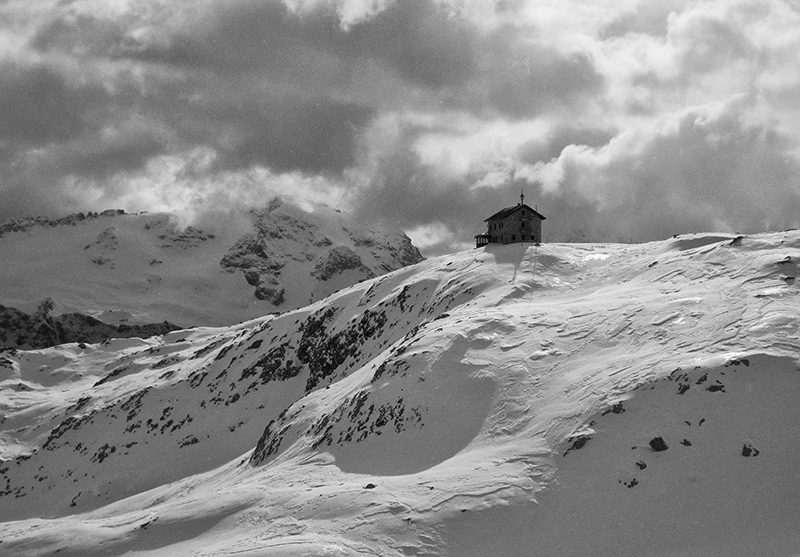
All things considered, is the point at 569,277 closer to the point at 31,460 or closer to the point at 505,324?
the point at 505,324

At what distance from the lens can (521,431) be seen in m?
42.8

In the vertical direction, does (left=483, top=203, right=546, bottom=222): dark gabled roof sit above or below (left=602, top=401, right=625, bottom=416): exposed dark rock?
above

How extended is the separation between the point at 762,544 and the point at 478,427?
17004mm

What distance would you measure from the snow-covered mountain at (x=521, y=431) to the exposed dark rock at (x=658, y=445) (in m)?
0.07

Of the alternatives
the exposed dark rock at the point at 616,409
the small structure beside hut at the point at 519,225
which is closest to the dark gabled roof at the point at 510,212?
the small structure beside hut at the point at 519,225

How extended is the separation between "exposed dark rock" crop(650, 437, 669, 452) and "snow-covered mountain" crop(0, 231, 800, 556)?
69 millimetres

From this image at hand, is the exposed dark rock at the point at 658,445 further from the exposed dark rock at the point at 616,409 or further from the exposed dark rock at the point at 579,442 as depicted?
the exposed dark rock at the point at 579,442

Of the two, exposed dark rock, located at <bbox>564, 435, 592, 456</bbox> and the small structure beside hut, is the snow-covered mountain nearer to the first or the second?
exposed dark rock, located at <bbox>564, 435, 592, 456</bbox>

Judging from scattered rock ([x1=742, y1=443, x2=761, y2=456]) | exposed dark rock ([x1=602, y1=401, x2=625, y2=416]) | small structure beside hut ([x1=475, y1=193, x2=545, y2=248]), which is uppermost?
small structure beside hut ([x1=475, y1=193, x2=545, y2=248])

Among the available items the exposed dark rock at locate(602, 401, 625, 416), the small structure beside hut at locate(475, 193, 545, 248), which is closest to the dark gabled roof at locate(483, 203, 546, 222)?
the small structure beside hut at locate(475, 193, 545, 248)

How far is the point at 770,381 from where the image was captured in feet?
127

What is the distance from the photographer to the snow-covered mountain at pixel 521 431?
34.8 metres

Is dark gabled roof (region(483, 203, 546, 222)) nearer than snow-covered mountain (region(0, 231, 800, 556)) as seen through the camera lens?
No

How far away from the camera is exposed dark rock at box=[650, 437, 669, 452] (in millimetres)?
37031
